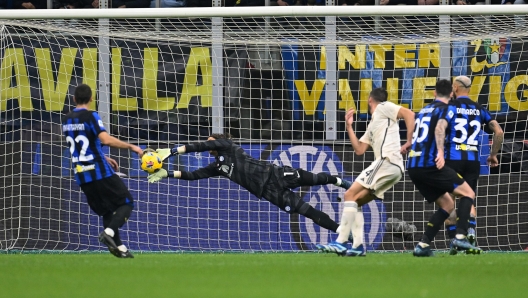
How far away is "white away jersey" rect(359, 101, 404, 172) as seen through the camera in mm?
10953

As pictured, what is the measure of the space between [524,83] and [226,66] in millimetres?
4131

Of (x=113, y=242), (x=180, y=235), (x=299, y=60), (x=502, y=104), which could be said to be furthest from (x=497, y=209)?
(x=113, y=242)

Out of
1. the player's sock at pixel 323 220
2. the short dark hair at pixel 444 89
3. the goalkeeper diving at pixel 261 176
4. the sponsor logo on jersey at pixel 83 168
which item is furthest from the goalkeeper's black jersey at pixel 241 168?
the short dark hair at pixel 444 89

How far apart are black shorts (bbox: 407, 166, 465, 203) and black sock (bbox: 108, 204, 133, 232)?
118 inches

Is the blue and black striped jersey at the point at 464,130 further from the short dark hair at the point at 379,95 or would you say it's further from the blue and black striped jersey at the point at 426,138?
the short dark hair at the point at 379,95

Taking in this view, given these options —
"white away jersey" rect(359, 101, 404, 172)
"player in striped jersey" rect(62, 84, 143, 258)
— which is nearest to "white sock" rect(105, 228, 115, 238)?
"player in striped jersey" rect(62, 84, 143, 258)

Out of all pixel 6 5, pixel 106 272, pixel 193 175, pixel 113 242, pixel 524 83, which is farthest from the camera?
pixel 6 5

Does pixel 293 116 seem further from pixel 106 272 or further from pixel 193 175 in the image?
pixel 106 272

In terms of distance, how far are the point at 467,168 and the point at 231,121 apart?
424 centimetres

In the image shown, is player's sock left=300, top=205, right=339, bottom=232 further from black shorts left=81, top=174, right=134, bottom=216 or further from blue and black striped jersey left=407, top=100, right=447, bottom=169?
black shorts left=81, top=174, right=134, bottom=216

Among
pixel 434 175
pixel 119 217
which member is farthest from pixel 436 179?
pixel 119 217

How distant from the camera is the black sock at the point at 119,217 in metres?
10.5

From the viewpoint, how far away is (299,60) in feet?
49.1

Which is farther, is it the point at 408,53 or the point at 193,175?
the point at 408,53
